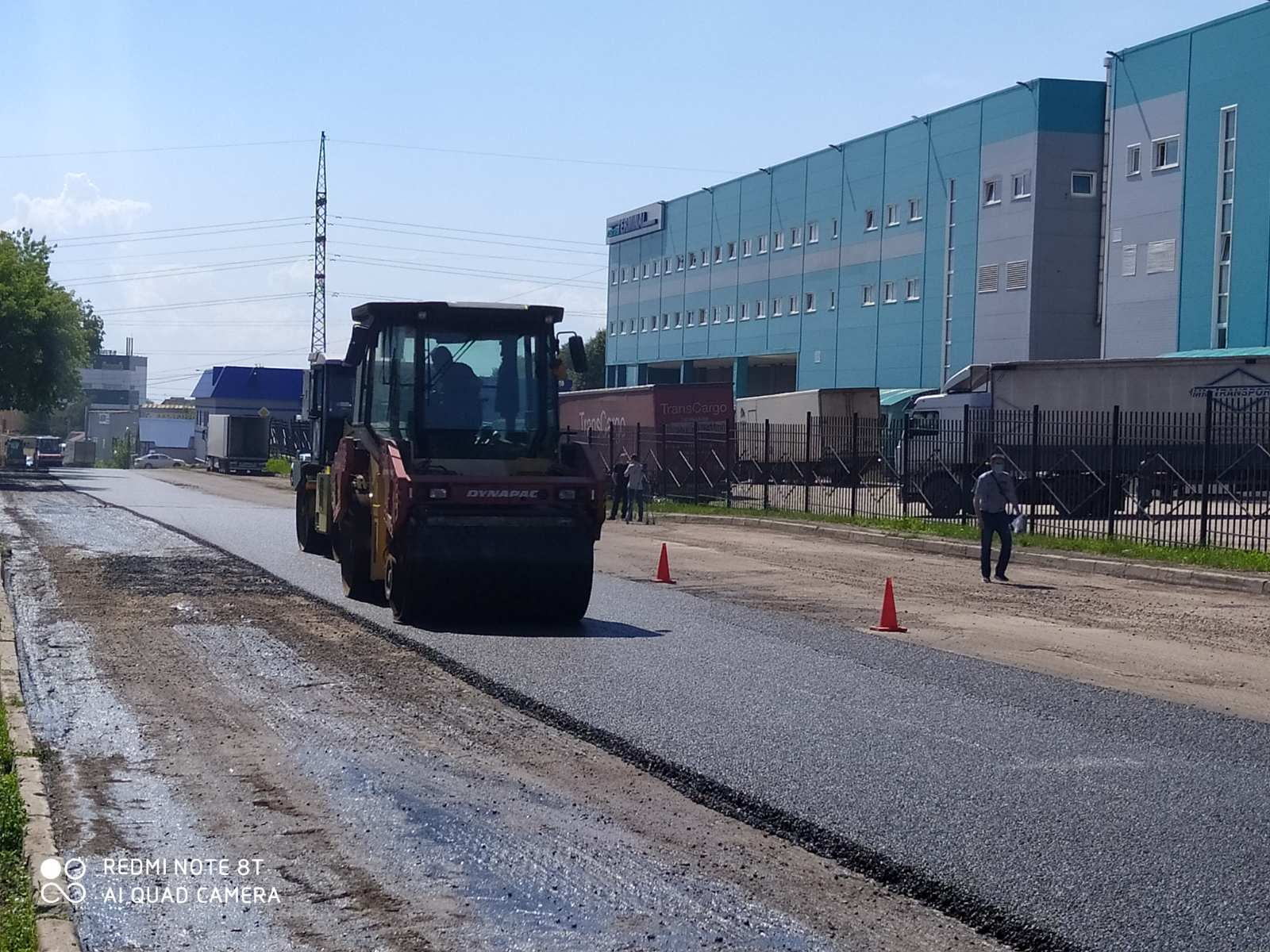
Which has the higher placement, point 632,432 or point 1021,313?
point 1021,313

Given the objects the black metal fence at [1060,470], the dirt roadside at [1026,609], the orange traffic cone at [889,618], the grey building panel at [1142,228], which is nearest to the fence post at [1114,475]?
the black metal fence at [1060,470]

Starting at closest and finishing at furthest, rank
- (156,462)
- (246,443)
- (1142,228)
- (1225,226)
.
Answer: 1. (1225,226)
2. (1142,228)
3. (246,443)
4. (156,462)

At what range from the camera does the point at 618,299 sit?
85.1 metres

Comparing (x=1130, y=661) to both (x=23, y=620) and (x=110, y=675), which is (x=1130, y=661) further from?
(x=23, y=620)

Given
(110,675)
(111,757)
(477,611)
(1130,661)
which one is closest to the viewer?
(111,757)

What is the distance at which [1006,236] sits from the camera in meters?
53.2

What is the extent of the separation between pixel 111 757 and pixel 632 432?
37.5 metres

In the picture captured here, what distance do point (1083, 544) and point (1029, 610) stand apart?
7712 millimetres

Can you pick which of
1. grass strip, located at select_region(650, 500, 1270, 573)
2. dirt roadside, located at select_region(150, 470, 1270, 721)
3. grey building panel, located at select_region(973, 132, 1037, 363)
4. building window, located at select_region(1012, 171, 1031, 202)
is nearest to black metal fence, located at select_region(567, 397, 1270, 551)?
grass strip, located at select_region(650, 500, 1270, 573)

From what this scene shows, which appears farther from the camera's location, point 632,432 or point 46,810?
point 632,432

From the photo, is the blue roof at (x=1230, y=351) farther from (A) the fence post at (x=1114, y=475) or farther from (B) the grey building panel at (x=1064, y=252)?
(A) the fence post at (x=1114, y=475)

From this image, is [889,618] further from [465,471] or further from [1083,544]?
[1083,544]

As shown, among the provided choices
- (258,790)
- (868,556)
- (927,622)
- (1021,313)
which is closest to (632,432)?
(1021,313)

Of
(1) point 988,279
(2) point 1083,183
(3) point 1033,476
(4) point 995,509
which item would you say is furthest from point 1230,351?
(4) point 995,509
